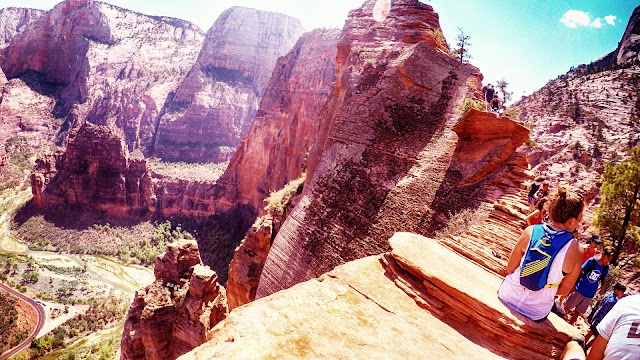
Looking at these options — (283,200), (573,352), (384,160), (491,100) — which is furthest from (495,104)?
(283,200)

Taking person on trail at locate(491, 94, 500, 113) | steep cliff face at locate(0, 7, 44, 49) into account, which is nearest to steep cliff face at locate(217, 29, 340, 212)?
person on trail at locate(491, 94, 500, 113)

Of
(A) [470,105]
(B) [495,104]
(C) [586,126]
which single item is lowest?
(A) [470,105]

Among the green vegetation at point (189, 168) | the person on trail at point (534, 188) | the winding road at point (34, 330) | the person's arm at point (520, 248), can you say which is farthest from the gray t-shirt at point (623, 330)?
the green vegetation at point (189, 168)

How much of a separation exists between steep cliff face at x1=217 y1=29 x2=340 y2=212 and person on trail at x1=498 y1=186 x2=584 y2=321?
39.5 m

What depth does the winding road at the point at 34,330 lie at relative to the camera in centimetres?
2760

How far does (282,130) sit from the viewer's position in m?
53.2

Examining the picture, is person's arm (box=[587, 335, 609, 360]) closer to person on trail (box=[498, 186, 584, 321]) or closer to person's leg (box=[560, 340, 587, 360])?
person's leg (box=[560, 340, 587, 360])

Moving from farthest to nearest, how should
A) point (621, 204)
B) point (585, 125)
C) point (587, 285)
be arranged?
point (585, 125), point (621, 204), point (587, 285)

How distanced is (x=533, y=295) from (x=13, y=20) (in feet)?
674

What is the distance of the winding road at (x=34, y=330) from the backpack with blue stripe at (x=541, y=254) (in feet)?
128

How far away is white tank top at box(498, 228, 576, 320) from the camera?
4.07 metres

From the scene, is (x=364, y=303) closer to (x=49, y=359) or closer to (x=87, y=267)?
(x=49, y=359)

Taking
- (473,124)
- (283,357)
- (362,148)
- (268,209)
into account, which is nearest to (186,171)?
(268,209)

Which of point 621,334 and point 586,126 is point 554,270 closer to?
point 621,334
